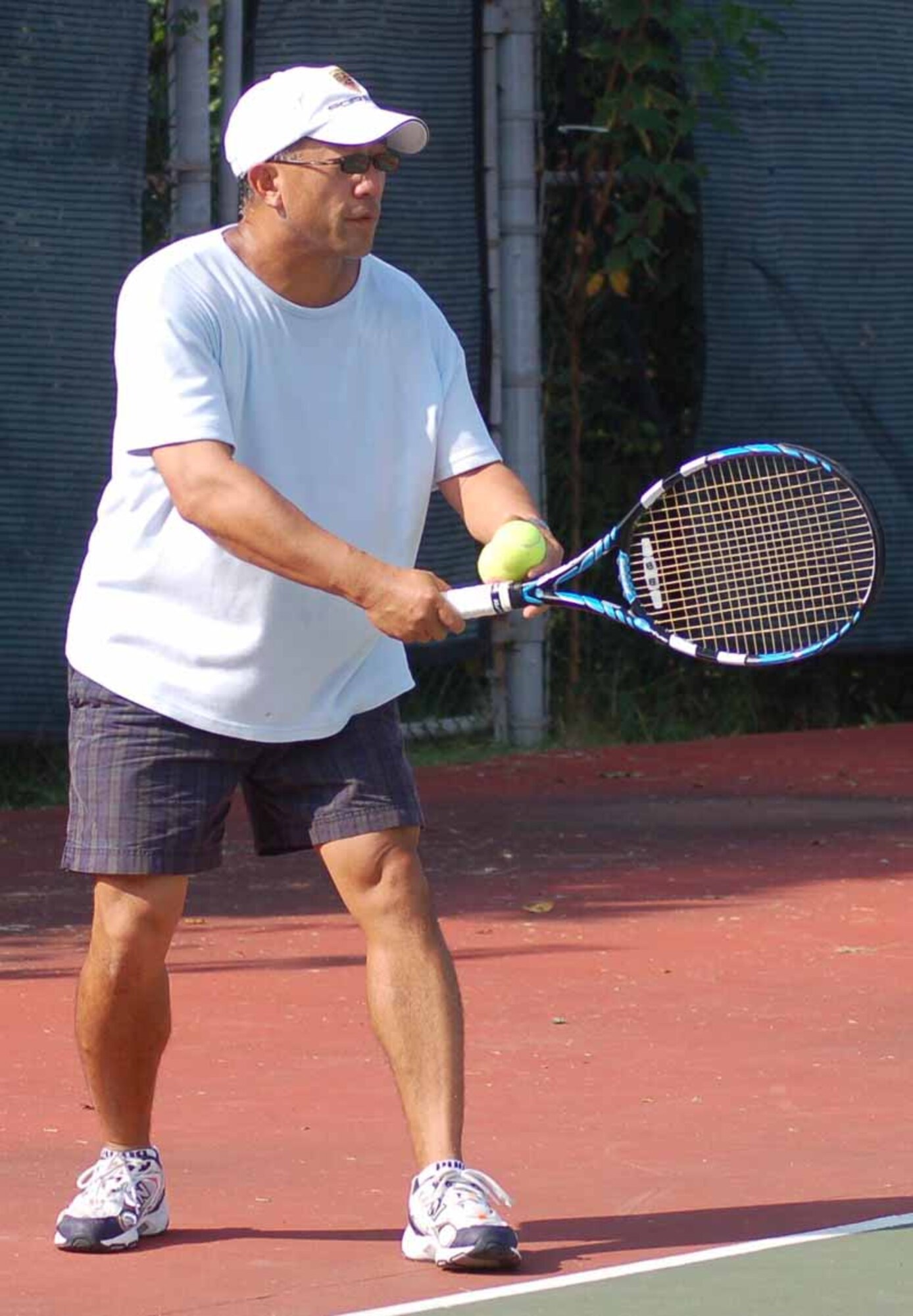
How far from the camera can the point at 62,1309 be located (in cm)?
379

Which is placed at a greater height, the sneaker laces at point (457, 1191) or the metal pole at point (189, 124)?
the metal pole at point (189, 124)

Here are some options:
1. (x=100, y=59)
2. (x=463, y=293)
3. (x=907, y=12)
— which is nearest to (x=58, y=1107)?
(x=100, y=59)

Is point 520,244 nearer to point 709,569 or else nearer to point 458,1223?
point 709,569

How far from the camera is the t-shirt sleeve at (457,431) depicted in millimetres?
4250

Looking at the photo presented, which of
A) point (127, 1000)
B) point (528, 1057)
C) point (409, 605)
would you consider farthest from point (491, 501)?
point (528, 1057)

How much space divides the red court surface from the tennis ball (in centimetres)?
102

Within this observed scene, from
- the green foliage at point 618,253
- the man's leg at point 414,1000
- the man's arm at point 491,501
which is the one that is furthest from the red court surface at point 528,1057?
the green foliage at point 618,253

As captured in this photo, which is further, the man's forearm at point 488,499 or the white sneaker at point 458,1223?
the man's forearm at point 488,499

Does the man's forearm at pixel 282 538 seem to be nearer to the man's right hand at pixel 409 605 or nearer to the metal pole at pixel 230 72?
the man's right hand at pixel 409 605

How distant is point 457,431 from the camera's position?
4250mm

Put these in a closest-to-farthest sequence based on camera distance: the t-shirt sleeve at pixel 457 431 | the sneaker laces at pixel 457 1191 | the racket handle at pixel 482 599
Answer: the racket handle at pixel 482 599, the sneaker laces at pixel 457 1191, the t-shirt sleeve at pixel 457 431

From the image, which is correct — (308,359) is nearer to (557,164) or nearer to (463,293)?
(463,293)

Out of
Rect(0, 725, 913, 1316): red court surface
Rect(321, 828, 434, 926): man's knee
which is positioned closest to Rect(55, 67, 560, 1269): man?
Rect(321, 828, 434, 926): man's knee

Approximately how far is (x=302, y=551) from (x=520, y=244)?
6.96 metres
